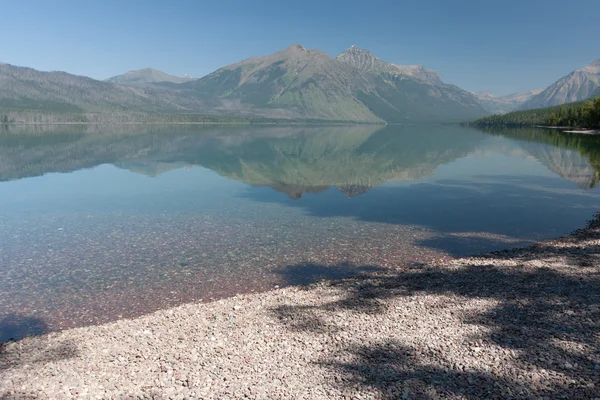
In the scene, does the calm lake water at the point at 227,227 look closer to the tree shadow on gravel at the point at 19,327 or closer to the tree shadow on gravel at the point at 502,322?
the tree shadow on gravel at the point at 19,327

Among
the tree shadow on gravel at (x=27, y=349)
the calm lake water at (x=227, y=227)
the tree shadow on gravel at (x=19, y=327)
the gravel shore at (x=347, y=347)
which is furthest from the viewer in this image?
the calm lake water at (x=227, y=227)

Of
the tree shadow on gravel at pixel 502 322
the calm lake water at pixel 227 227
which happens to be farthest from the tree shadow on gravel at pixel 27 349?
the tree shadow on gravel at pixel 502 322

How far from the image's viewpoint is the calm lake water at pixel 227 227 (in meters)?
23.5

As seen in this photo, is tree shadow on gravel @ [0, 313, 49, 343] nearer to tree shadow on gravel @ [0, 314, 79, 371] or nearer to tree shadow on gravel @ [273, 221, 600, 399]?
tree shadow on gravel @ [0, 314, 79, 371]

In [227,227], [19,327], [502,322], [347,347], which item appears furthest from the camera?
[227,227]

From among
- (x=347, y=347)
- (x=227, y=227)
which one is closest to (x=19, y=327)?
(x=347, y=347)

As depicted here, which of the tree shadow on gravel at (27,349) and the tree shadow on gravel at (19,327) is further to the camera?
Result: the tree shadow on gravel at (19,327)

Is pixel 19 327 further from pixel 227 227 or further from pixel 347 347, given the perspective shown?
pixel 227 227

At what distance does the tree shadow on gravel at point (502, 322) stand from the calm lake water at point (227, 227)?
505 centimetres

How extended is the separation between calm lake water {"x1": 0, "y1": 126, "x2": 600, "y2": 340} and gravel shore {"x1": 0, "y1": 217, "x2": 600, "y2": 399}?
15.1 ft

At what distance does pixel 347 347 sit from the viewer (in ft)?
48.8

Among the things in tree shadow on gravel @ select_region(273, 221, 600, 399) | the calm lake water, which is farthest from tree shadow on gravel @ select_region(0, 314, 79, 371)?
tree shadow on gravel @ select_region(273, 221, 600, 399)

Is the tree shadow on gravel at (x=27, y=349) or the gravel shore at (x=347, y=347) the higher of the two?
the gravel shore at (x=347, y=347)

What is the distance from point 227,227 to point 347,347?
23398 millimetres
